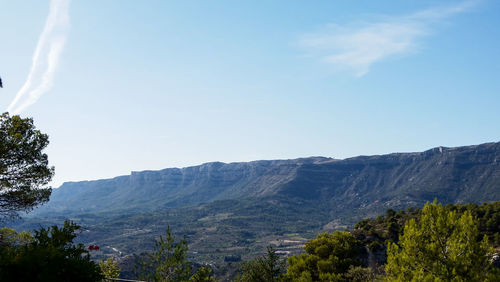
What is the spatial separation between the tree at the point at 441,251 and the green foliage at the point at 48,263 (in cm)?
1744

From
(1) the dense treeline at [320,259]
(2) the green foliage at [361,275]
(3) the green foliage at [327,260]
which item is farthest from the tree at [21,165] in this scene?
(2) the green foliage at [361,275]

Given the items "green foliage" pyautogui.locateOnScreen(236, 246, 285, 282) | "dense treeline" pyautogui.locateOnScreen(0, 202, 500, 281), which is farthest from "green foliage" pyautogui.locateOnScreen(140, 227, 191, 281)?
"green foliage" pyautogui.locateOnScreen(236, 246, 285, 282)

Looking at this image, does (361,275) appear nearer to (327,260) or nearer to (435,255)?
(327,260)

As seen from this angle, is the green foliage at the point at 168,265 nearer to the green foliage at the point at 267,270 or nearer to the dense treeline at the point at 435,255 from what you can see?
the green foliage at the point at 267,270

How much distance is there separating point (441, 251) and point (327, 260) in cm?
1845

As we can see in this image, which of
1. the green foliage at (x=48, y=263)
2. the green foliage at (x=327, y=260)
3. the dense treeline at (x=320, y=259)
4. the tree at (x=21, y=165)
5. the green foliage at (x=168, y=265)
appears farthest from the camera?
the green foliage at (x=327, y=260)

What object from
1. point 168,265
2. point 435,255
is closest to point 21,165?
point 168,265

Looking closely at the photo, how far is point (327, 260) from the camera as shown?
4016 cm

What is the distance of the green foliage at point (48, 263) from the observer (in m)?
13.1

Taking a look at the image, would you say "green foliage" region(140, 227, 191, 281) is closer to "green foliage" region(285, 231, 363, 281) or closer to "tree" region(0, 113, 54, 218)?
"tree" region(0, 113, 54, 218)

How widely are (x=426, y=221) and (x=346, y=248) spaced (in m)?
20.9

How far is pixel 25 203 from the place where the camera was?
2655 centimetres

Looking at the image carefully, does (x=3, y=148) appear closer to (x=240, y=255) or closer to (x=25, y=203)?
(x=25, y=203)

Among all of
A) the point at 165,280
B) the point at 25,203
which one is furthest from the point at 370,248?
the point at 25,203
